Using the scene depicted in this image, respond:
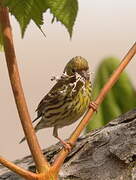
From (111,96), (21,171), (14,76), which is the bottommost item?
(111,96)

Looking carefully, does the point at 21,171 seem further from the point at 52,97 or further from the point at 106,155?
the point at 52,97

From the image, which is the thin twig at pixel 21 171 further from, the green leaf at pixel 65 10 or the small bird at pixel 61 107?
the small bird at pixel 61 107

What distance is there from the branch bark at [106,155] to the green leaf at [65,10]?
1.24 feet

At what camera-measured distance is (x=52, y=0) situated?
792 mm

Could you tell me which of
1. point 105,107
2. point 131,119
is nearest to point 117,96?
point 105,107

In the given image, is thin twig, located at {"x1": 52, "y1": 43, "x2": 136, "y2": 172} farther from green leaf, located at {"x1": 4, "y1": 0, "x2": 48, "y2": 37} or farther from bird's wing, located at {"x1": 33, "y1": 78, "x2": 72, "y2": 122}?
bird's wing, located at {"x1": 33, "y1": 78, "x2": 72, "y2": 122}

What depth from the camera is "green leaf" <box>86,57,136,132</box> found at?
1918 millimetres

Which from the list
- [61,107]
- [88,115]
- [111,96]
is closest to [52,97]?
[61,107]

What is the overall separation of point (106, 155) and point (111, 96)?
97 centimetres

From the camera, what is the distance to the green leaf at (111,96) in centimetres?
192

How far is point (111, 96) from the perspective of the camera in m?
2.07

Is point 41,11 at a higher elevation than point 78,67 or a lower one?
higher

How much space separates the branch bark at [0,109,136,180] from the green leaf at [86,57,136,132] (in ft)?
2.34

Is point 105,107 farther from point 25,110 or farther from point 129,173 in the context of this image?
point 25,110
